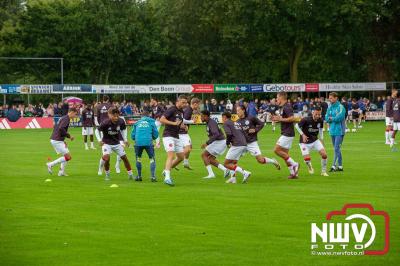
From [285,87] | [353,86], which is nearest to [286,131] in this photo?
[285,87]

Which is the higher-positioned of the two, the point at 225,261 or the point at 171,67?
the point at 171,67

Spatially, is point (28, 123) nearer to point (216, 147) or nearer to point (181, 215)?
point (216, 147)

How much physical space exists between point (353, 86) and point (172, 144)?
52936 mm

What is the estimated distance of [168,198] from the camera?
1941 centimetres

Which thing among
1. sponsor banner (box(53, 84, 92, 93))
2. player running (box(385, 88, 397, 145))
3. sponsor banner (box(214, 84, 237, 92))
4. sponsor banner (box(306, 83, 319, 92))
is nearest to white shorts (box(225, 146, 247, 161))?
player running (box(385, 88, 397, 145))

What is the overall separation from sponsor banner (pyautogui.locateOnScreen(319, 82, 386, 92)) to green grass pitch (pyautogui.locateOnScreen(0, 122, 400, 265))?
150 feet

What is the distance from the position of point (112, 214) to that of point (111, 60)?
66059 mm

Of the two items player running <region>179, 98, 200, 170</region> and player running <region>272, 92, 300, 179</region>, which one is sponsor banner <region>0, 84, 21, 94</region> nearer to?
player running <region>179, 98, 200, 170</region>

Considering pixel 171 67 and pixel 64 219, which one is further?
pixel 171 67

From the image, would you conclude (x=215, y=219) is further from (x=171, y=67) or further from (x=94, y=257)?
(x=171, y=67)

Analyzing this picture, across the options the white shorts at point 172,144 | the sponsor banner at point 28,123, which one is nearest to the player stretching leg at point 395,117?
the white shorts at point 172,144

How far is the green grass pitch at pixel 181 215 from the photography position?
12734mm

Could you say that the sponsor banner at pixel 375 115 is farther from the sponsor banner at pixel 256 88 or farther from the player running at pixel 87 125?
the player running at pixel 87 125

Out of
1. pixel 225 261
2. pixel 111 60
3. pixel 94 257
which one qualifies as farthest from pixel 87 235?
pixel 111 60
